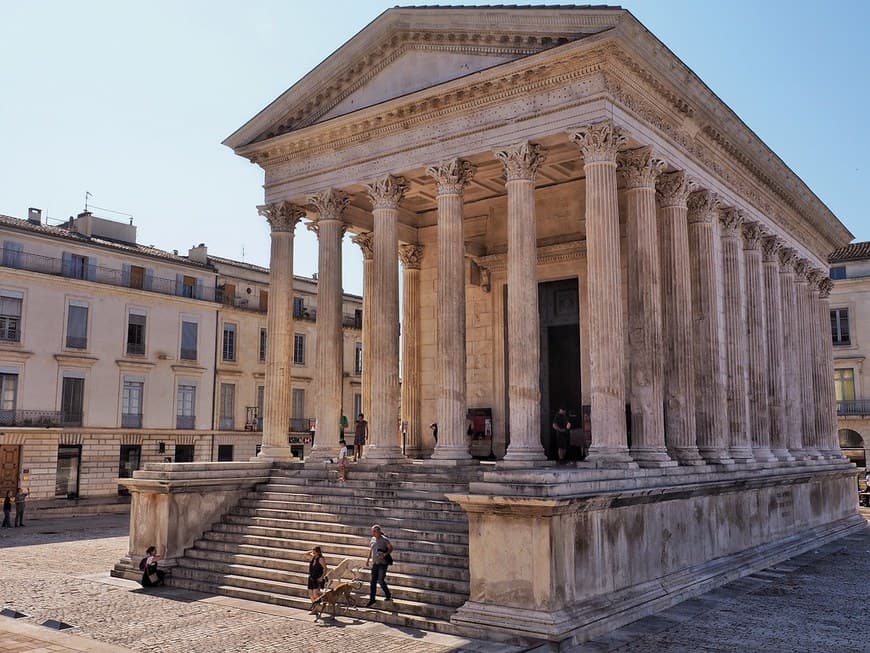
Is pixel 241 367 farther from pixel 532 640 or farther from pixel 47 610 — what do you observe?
pixel 532 640

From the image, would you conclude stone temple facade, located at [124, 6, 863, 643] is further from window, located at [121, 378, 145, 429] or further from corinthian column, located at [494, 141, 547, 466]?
window, located at [121, 378, 145, 429]

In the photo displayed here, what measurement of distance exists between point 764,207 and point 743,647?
1656cm

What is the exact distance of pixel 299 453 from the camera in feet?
157

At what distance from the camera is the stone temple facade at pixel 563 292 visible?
14094 millimetres

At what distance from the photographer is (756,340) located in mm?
23891

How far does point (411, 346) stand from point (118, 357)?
19337mm

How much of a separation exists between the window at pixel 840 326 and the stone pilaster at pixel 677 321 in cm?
3275

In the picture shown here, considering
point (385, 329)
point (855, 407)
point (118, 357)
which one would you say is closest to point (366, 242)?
point (385, 329)

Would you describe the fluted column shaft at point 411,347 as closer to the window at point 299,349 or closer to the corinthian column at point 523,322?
the corinthian column at point 523,322

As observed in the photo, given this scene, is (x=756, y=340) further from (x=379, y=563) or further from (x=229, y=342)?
(x=229, y=342)

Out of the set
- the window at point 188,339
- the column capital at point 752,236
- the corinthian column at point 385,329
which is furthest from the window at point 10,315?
the column capital at point 752,236

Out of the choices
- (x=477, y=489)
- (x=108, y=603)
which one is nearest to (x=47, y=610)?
(x=108, y=603)

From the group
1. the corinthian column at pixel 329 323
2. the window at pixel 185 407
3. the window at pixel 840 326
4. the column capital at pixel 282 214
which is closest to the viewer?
the corinthian column at pixel 329 323

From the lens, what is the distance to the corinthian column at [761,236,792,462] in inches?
976
